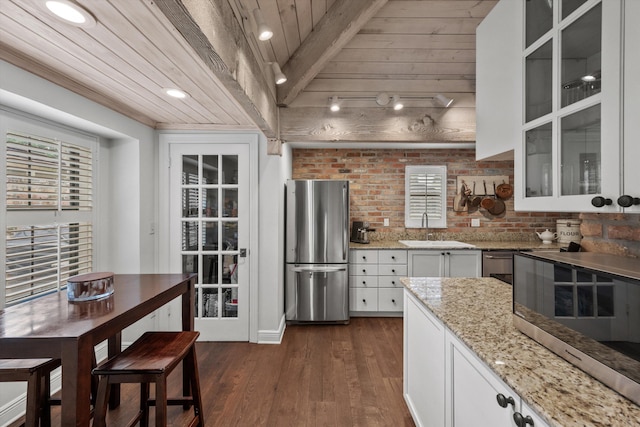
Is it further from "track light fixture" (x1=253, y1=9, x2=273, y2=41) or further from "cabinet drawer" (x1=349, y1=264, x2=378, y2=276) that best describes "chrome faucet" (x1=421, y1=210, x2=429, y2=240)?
"track light fixture" (x1=253, y1=9, x2=273, y2=41)

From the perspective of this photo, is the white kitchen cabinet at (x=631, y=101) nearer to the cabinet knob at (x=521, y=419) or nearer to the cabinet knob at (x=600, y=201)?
the cabinet knob at (x=600, y=201)

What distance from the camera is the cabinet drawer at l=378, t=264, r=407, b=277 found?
366 cm

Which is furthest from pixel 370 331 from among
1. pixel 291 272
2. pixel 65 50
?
pixel 65 50

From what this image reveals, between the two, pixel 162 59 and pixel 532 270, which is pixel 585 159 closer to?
pixel 532 270

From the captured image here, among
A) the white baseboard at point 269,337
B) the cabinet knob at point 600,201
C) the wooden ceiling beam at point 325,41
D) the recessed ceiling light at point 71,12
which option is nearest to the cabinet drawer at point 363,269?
the white baseboard at point 269,337

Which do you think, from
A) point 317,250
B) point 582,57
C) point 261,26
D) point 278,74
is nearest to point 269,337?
point 317,250

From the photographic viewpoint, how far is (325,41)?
8.27ft

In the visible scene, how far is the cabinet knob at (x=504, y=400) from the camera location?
892 millimetres

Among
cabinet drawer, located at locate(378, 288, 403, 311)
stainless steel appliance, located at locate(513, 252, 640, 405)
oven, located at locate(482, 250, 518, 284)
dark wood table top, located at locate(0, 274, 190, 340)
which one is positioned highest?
stainless steel appliance, located at locate(513, 252, 640, 405)

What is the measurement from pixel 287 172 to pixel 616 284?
3.18 meters

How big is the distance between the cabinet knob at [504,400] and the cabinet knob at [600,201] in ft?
1.95

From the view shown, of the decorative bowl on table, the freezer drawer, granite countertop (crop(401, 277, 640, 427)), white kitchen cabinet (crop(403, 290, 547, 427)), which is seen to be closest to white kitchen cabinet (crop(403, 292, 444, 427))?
white kitchen cabinet (crop(403, 290, 547, 427))

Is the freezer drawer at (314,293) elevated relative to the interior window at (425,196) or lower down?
lower down

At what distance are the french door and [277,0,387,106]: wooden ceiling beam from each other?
30.0 inches
